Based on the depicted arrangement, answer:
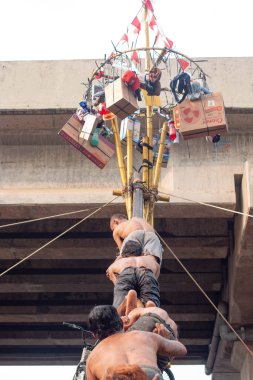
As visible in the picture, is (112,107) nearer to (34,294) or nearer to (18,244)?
(18,244)

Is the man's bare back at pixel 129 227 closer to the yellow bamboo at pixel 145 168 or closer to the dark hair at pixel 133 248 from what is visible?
the dark hair at pixel 133 248

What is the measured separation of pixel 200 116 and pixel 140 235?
238 centimetres

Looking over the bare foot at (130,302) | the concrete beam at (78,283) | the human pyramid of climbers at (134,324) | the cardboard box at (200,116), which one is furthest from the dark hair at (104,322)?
the concrete beam at (78,283)

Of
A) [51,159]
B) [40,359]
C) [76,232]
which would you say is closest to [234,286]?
[76,232]

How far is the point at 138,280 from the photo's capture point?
810 cm

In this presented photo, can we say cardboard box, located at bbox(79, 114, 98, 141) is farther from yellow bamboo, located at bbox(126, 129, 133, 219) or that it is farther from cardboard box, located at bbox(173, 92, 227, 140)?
cardboard box, located at bbox(173, 92, 227, 140)

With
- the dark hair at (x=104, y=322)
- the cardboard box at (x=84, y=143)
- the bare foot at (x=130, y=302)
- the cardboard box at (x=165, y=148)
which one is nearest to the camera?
the dark hair at (x=104, y=322)

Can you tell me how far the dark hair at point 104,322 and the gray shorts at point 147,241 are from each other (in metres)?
2.97

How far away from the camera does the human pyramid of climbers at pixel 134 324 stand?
5199 mm

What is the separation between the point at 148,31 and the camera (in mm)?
11469

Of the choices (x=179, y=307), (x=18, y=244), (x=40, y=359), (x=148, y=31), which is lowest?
(x=40, y=359)

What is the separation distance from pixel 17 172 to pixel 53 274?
4.01 metres

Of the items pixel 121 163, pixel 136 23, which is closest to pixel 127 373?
pixel 121 163

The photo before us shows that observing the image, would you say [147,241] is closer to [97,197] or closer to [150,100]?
[150,100]
